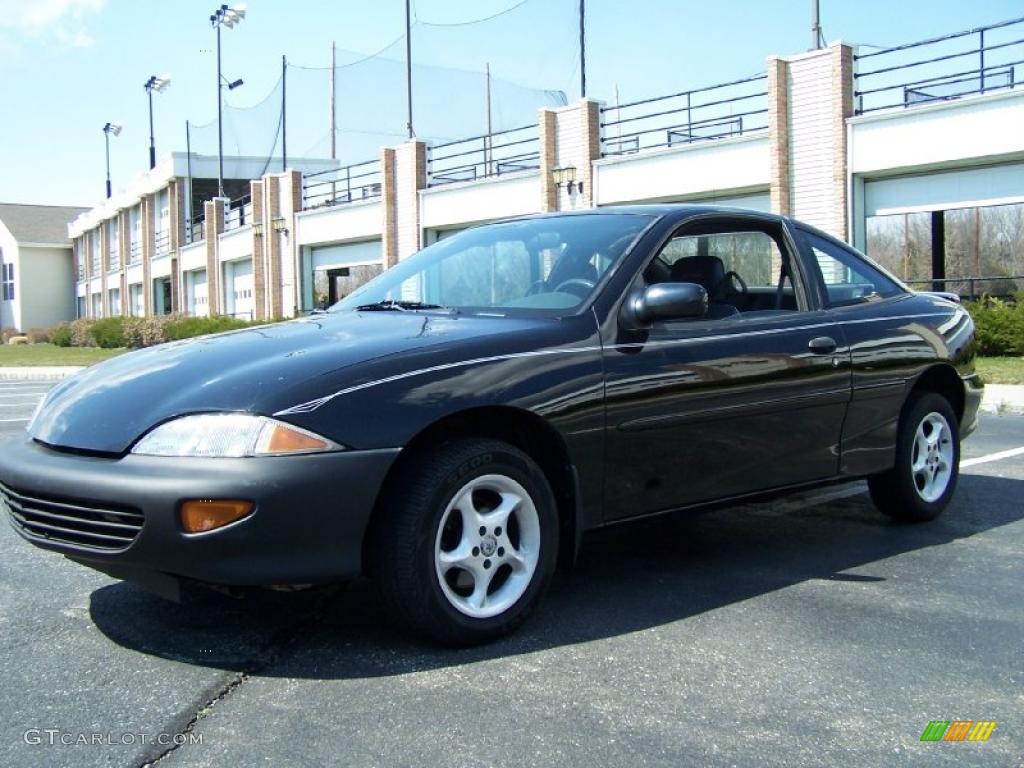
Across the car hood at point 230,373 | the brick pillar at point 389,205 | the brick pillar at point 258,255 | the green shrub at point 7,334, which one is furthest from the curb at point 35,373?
the green shrub at point 7,334

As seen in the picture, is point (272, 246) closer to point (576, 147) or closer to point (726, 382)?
point (576, 147)

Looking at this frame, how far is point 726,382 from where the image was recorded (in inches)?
177

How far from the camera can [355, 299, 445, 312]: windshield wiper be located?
4609 mm

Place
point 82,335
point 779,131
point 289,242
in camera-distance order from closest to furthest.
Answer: point 779,131, point 289,242, point 82,335

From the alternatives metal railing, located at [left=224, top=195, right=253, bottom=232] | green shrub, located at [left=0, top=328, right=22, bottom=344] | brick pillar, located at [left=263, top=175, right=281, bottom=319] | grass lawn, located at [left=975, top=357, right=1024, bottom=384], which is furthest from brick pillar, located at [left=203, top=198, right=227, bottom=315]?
grass lawn, located at [left=975, top=357, right=1024, bottom=384]

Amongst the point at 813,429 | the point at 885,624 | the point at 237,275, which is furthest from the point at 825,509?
the point at 237,275

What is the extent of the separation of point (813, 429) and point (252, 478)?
105 inches

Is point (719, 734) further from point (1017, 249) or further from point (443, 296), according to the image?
point (1017, 249)

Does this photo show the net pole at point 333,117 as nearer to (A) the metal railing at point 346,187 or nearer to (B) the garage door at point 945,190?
(A) the metal railing at point 346,187

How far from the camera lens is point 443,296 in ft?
15.4


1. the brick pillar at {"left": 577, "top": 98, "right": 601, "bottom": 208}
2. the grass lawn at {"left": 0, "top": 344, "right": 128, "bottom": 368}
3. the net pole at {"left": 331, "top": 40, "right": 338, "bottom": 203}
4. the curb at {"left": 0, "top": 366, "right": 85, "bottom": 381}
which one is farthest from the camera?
the net pole at {"left": 331, "top": 40, "right": 338, "bottom": 203}

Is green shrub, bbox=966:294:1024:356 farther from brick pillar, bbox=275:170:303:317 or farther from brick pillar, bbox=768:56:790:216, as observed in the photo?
brick pillar, bbox=275:170:303:317

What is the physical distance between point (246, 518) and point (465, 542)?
761 mm

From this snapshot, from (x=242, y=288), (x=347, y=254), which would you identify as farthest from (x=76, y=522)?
(x=242, y=288)
